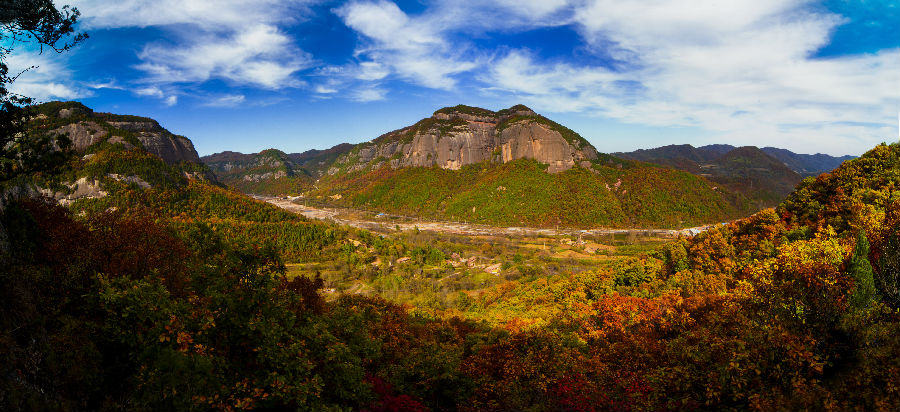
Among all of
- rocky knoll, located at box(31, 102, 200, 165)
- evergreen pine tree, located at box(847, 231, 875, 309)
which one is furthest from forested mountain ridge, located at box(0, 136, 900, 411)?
rocky knoll, located at box(31, 102, 200, 165)

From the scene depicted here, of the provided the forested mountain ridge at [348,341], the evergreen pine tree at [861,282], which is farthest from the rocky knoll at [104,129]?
the evergreen pine tree at [861,282]

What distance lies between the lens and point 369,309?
106 ft

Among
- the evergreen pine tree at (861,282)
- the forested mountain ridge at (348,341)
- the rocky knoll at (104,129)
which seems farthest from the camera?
the rocky knoll at (104,129)

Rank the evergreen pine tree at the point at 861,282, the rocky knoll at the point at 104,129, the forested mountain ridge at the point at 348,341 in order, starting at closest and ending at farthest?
the forested mountain ridge at the point at 348,341 → the evergreen pine tree at the point at 861,282 → the rocky knoll at the point at 104,129

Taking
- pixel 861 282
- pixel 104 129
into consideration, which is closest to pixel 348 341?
pixel 861 282

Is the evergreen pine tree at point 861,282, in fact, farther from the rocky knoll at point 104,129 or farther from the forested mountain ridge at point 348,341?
the rocky knoll at point 104,129

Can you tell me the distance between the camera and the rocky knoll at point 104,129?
374 ft

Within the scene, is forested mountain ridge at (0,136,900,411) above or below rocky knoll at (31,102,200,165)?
below

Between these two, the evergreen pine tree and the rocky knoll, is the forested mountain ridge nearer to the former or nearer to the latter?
the evergreen pine tree

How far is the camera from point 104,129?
406 ft

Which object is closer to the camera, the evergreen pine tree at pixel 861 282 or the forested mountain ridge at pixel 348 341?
the forested mountain ridge at pixel 348 341

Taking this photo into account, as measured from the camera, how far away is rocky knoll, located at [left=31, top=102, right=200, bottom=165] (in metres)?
114

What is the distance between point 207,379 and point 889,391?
20235 mm

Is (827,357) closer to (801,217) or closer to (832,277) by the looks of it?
(832,277)
